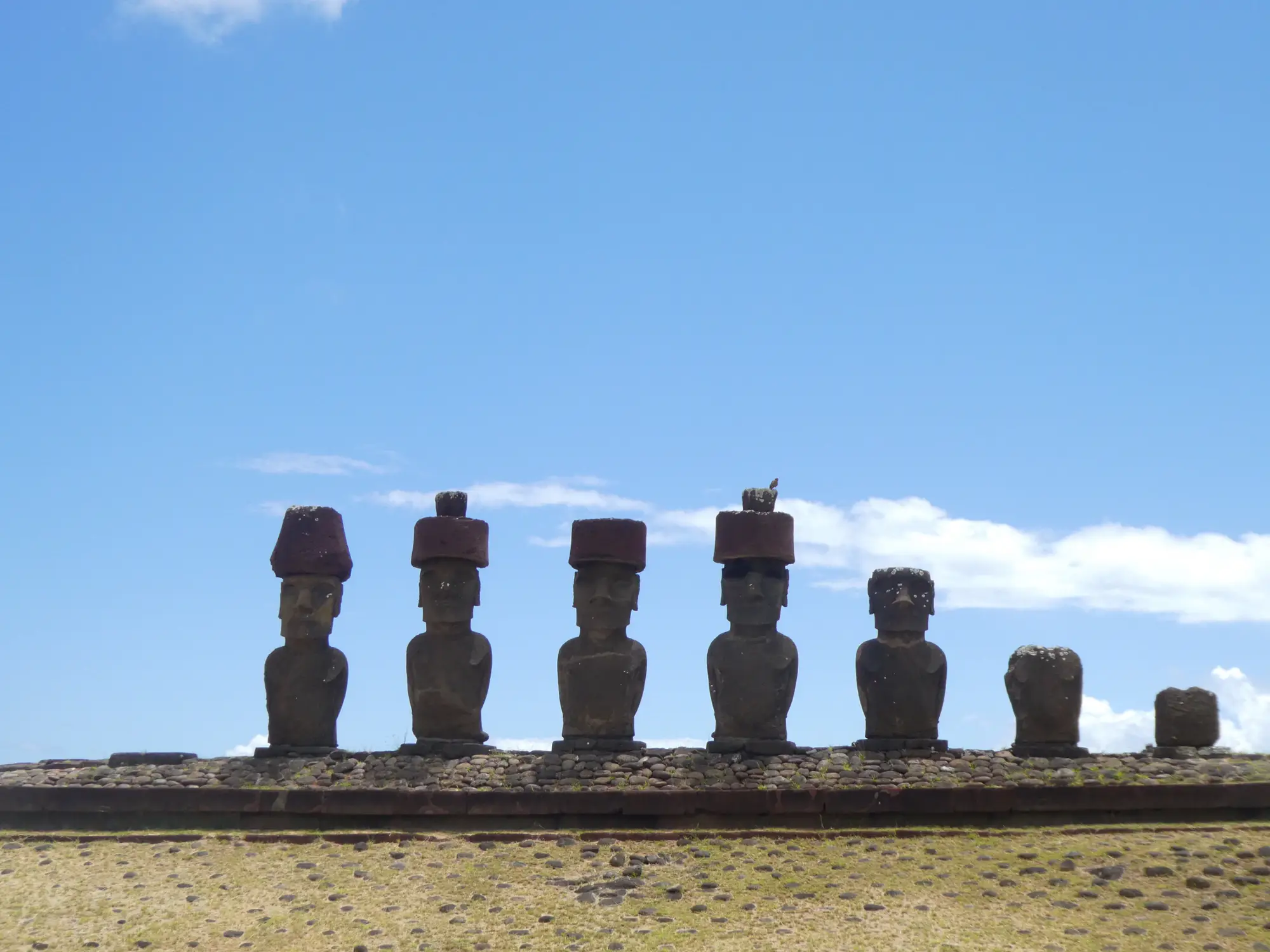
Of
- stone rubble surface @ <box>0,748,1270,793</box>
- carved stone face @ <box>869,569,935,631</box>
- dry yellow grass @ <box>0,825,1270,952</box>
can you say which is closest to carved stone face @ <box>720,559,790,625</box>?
carved stone face @ <box>869,569,935,631</box>

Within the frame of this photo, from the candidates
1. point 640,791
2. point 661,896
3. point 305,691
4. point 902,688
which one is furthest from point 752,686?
point 305,691

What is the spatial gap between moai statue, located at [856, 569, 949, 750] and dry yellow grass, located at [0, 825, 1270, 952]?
299 cm

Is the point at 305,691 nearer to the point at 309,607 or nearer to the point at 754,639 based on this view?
the point at 309,607

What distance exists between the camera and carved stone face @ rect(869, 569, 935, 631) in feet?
55.6

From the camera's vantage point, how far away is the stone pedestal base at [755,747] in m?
16.2

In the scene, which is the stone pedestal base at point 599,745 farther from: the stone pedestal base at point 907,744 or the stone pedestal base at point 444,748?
the stone pedestal base at point 907,744

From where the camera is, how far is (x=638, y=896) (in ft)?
39.2

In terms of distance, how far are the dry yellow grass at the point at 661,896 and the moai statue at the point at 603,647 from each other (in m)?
2.91

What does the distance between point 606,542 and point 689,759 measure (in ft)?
9.22

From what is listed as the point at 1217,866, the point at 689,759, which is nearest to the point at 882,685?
the point at 689,759

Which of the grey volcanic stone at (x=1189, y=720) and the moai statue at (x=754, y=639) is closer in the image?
the moai statue at (x=754, y=639)

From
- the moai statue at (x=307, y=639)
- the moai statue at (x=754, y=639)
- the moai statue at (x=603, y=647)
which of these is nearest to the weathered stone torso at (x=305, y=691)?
the moai statue at (x=307, y=639)

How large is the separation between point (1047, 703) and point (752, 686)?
3337 millimetres

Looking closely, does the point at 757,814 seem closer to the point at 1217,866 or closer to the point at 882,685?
the point at 882,685
